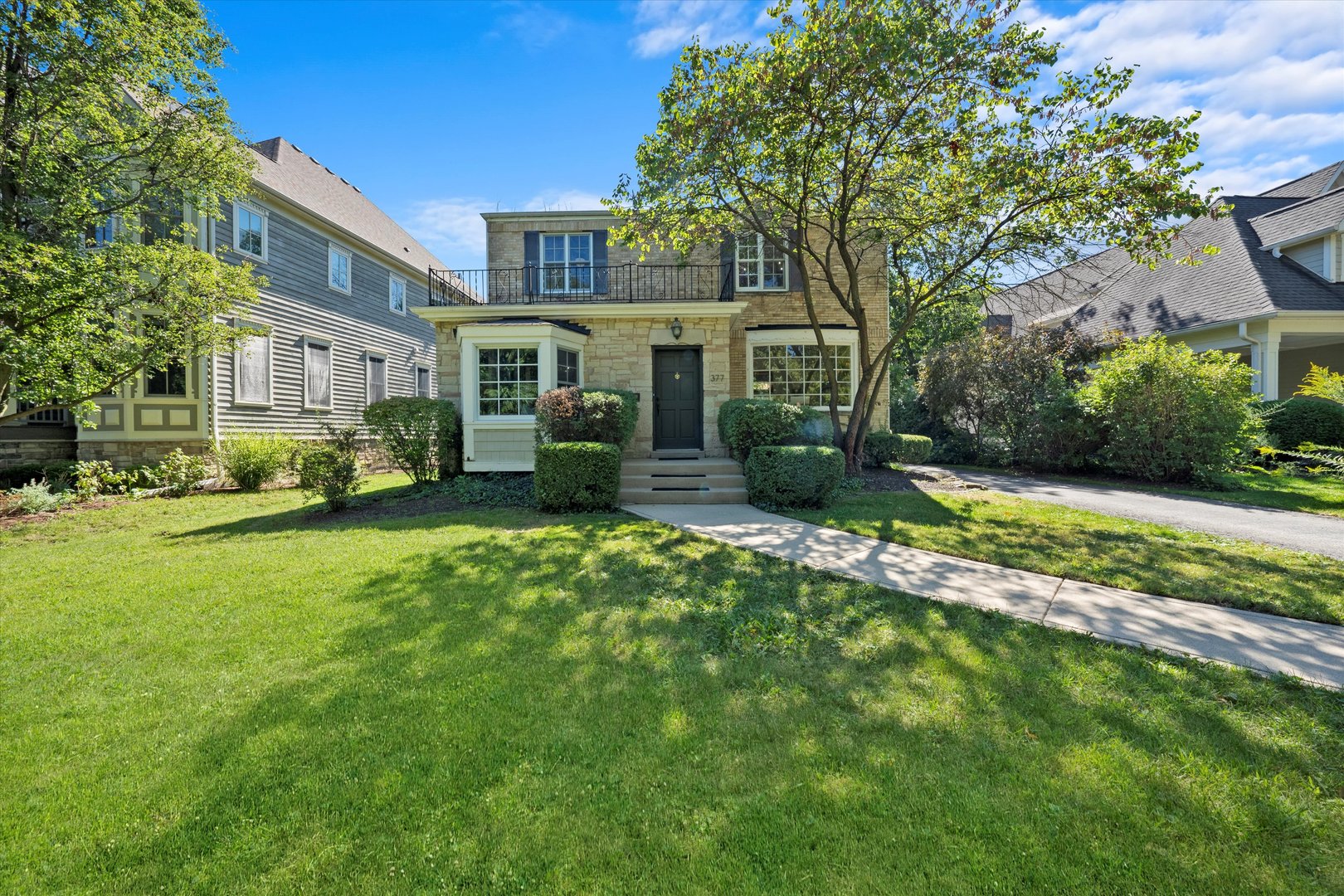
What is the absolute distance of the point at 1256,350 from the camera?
13258mm

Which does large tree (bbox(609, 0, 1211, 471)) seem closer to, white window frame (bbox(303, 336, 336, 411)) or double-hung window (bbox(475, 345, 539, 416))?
double-hung window (bbox(475, 345, 539, 416))

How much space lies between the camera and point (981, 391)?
42.0ft

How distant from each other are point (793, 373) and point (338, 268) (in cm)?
1344

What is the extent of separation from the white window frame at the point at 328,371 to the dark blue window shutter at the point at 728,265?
11092 millimetres

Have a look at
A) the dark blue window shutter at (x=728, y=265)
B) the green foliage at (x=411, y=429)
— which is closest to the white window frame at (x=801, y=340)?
the dark blue window shutter at (x=728, y=265)

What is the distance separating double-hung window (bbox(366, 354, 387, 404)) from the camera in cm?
1694

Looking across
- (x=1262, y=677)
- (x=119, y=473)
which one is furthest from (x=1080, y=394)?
(x=119, y=473)

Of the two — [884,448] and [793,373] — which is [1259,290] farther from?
[793,373]

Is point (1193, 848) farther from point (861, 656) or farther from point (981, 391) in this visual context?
point (981, 391)

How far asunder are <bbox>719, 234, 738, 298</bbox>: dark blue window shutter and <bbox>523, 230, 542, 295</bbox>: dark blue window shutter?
14.1 feet

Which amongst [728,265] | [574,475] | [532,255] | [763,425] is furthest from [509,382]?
[728,265]

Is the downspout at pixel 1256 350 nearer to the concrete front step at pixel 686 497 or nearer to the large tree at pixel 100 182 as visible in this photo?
the concrete front step at pixel 686 497

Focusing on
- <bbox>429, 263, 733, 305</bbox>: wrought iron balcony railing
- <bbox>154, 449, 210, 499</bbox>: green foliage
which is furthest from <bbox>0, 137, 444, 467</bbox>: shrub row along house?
<bbox>429, 263, 733, 305</bbox>: wrought iron balcony railing

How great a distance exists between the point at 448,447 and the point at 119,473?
6.76m
